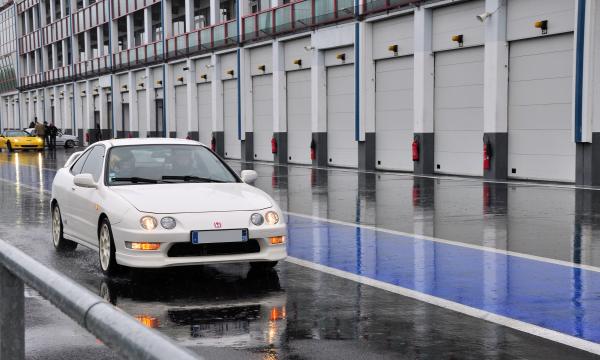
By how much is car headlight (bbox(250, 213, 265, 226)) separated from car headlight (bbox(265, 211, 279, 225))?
0.22ft

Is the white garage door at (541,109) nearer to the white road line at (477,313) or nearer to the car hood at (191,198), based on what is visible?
the white road line at (477,313)

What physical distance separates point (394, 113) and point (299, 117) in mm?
6382

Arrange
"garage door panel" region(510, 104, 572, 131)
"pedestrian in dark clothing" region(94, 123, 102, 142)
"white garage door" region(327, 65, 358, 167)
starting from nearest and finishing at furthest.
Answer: "garage door panel" region(510, 104, 572, 131)
"white garage door" region(327, 65, 358, 167)
"pedestrian in dark clothing" region(94, 123, 102, 142)

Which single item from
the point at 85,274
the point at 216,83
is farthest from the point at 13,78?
the point at 85,274

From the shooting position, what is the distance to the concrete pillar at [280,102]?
3309cm

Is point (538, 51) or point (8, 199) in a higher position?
point (538, 51)

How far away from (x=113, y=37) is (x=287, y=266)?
4662cm

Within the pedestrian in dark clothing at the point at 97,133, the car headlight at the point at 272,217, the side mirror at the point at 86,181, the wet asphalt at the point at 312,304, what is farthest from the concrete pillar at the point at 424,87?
the pedestrian in dark clothing at the point at 97,133

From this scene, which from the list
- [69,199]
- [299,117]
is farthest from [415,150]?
[69,199]

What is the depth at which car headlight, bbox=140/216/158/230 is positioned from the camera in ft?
25.1

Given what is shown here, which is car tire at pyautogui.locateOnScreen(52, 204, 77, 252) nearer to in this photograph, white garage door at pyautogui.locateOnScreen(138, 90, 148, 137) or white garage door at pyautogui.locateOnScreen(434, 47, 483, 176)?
white garage door at pyautogui.locateOnScreen(434, 47, 483, 176)

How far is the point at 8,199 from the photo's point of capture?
17266 millimetres

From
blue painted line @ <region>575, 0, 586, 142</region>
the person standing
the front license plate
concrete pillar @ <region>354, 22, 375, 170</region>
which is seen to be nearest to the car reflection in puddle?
the front license plate

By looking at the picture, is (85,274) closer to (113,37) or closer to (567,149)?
(567,149)
